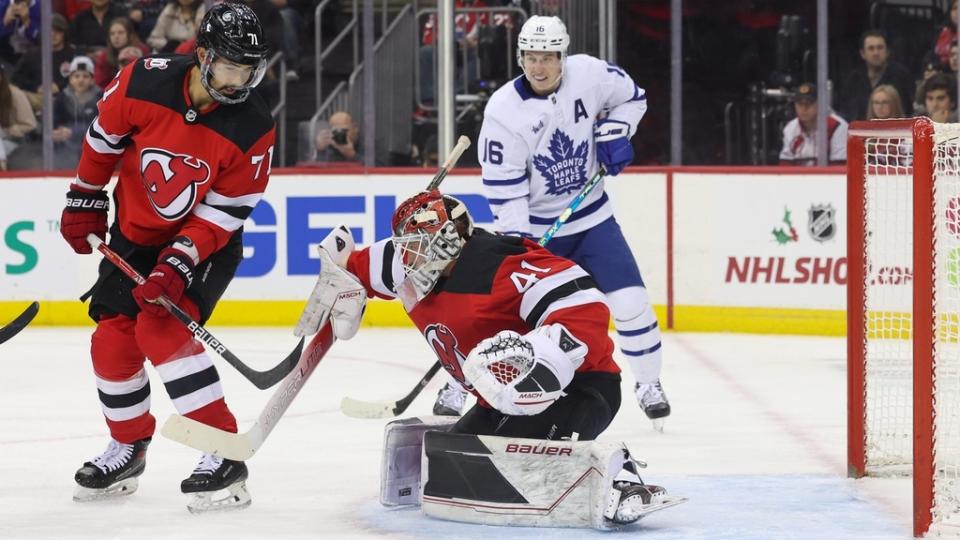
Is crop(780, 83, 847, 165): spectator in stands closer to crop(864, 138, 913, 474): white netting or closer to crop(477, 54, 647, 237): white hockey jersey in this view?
crop(864, 138, 913, 474): white netting

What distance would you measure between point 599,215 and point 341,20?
3.25 m

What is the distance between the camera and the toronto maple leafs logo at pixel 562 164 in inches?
178

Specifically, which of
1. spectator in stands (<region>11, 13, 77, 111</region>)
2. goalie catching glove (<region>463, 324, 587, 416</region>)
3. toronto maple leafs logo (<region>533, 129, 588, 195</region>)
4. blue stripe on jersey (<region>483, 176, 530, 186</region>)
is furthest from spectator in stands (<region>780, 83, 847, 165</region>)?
goalie catching glove (<region>463, 324, 587, 416</region>)

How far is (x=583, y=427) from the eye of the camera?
124 inches

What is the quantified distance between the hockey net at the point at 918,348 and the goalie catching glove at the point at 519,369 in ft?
2.16

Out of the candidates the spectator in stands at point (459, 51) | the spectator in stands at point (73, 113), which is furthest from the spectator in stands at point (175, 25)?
the spectator in stands at point (459, 51)

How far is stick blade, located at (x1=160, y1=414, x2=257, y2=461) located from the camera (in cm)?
315

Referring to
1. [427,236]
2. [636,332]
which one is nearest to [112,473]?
[427,236]

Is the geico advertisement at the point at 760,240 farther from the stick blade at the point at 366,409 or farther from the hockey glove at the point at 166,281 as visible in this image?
the hockey glove at the point at 166,281

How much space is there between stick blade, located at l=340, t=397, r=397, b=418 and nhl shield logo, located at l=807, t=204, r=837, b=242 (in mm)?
3477

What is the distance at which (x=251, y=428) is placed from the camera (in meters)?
3.31

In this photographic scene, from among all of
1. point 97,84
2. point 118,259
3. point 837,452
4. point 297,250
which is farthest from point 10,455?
point 97,84

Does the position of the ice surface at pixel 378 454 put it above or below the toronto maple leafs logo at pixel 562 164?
below

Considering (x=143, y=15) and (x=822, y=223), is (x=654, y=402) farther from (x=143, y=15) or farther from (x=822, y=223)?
(x=143, y=15)
